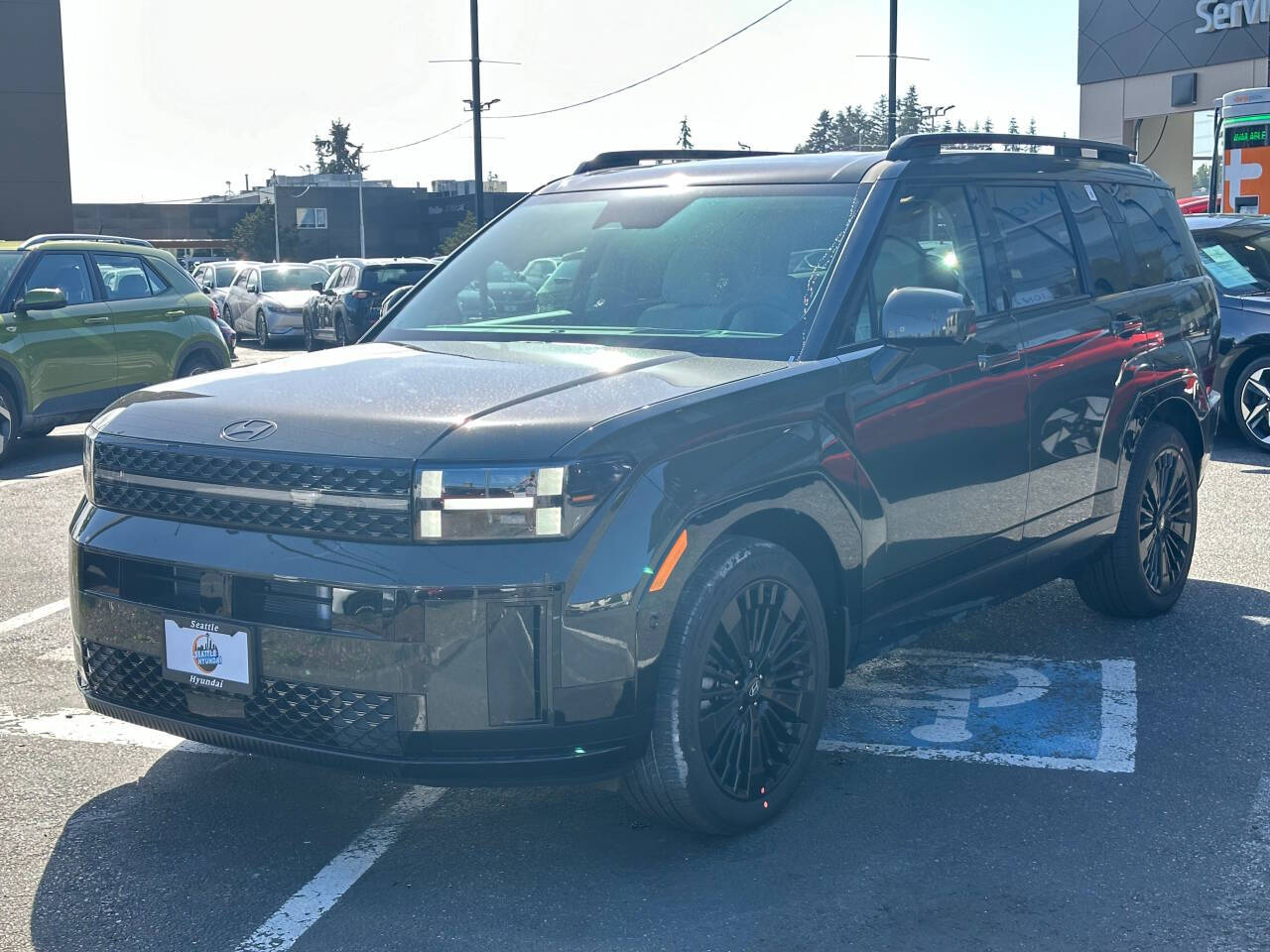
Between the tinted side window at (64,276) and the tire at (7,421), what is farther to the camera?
the tinted side window at (64,276)

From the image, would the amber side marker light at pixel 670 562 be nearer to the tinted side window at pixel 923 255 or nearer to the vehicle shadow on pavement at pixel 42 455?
the tinted side window at pixel 923 255

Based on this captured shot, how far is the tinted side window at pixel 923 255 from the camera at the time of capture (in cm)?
468

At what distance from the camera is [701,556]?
151 inches

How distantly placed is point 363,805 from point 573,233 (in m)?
2.16

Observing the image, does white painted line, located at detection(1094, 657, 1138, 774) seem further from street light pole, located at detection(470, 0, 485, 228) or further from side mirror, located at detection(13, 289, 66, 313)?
street light pole, located at detection(470, 0, 485, 228)

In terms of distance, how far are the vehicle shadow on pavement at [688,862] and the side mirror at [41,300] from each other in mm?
7811

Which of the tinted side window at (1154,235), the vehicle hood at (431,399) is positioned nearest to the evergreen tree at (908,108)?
the tinted side window at (1154,235)

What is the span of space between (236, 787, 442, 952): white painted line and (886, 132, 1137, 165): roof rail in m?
2.59

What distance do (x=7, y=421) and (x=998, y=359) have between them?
→ 926cm

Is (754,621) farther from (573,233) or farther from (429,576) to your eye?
(573,233)

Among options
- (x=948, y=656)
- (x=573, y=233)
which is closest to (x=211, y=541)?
(x=573, y=233)

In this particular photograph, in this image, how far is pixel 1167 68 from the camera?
3516 centimetres

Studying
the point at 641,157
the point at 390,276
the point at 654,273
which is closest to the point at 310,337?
the point at 390,276

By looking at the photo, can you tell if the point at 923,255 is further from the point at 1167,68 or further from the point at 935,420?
the point at 1167,68
